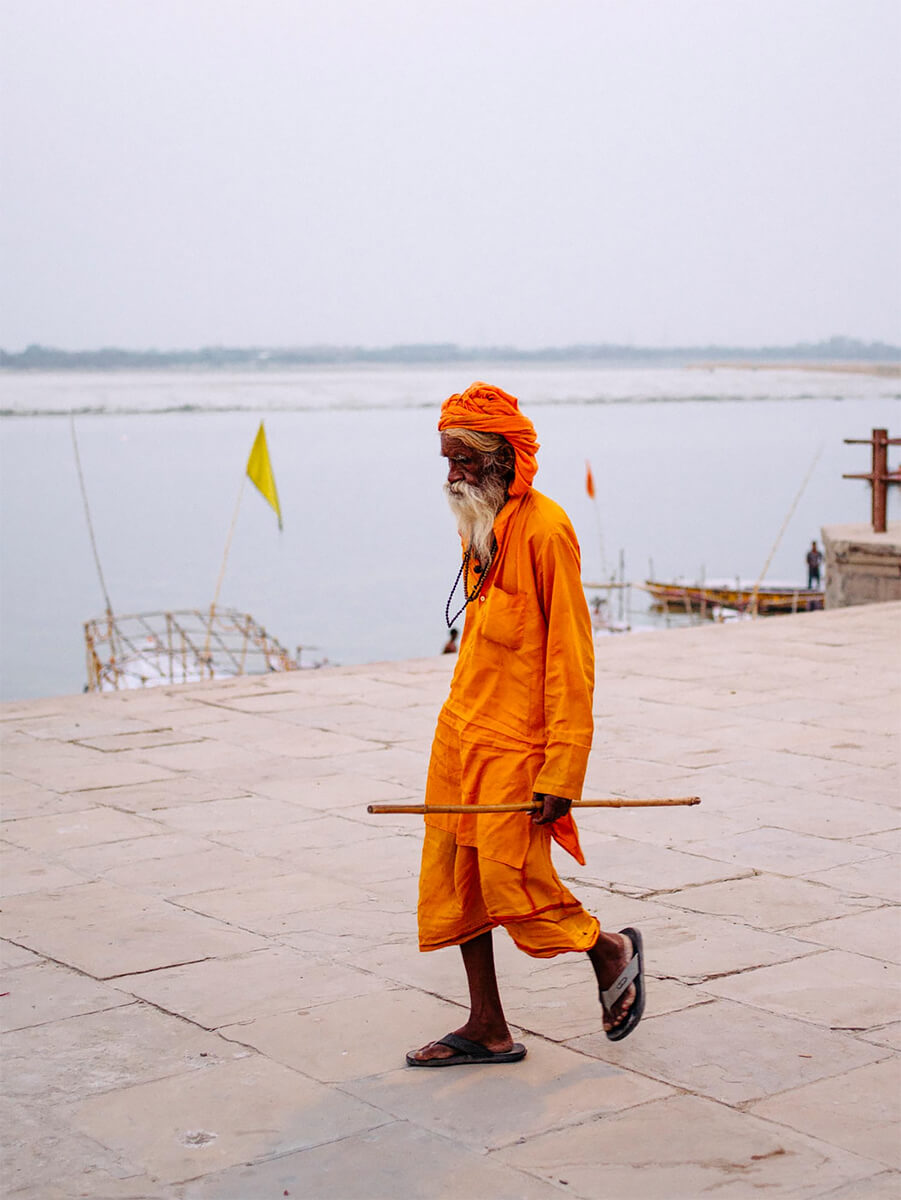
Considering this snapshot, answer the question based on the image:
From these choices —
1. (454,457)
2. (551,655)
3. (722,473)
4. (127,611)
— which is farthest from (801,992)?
(722,473)

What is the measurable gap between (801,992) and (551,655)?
3.86 ft

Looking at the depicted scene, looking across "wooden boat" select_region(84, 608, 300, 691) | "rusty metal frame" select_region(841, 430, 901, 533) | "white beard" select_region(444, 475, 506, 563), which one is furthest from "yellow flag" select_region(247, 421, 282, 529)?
"white beard" select_region(444, 475, 506, 563)

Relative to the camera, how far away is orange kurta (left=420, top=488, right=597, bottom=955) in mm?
3137

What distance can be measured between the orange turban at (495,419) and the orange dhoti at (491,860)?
1.89ft

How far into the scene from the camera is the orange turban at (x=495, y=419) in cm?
325

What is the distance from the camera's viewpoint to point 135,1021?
356 cm

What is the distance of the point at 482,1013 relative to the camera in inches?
129

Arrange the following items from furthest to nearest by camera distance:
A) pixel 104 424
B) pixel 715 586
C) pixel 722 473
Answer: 1. pixel 104 424
2. pixel 722 473
3. pixel 715 586

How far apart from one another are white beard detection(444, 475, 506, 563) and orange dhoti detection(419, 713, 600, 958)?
39 cm

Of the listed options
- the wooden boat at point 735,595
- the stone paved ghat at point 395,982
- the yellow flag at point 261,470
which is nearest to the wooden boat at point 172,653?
the yellow flag at point 261,470

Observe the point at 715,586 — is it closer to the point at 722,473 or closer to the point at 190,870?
the point at 190,870

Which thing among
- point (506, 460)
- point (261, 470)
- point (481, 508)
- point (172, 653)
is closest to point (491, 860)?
point (481, 508)

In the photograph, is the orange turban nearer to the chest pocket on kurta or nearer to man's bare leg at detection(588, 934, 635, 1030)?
the chest pocket on kurta

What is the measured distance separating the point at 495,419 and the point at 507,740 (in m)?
0.69
